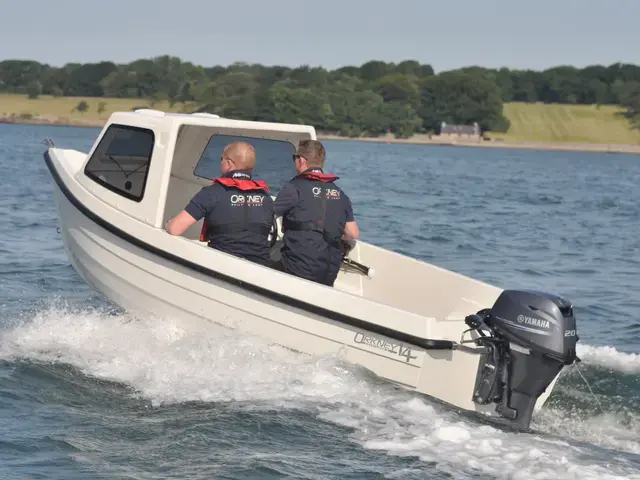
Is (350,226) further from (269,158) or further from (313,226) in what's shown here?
(269,158)

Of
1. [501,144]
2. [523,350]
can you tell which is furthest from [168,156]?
[501,144]

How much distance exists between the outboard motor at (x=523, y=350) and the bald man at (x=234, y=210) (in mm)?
1756

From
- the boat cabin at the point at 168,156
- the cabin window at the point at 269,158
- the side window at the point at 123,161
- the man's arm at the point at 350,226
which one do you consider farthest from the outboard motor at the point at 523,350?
the cabin window at the point at 269,158

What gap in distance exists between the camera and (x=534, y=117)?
11931cm

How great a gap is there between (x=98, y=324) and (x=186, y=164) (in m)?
1.97

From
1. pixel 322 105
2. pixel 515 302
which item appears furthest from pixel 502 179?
pixel 322 105

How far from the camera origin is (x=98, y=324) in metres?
7.86

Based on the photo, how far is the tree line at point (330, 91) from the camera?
111625mm

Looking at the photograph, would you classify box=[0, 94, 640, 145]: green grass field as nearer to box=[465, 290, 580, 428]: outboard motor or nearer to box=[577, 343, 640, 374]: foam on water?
box=[577, 343, 640, 374]: foam on water

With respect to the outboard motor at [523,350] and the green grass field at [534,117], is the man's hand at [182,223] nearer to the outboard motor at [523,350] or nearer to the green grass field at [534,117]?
the outboard motor at [523,350]

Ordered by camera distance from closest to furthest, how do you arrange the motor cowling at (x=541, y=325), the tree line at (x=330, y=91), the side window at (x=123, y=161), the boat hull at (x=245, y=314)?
the motor cowling at (x=541, y=325) → the boat hull at (x=245, y=314) → the side window at (x=123, y=161) → the tree line at (x=330, y=91)

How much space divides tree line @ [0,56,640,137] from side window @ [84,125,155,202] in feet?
306

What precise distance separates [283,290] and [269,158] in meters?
2.25

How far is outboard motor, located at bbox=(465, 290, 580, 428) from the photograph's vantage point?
6074mm
